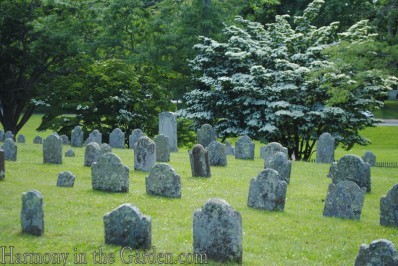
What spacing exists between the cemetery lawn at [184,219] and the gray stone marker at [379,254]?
1.55 metres

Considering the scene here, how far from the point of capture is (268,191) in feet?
49.0

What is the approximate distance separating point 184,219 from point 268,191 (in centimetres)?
260

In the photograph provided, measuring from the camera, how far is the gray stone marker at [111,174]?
15.9 m

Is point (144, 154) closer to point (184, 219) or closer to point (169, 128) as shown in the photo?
point (184, 219)

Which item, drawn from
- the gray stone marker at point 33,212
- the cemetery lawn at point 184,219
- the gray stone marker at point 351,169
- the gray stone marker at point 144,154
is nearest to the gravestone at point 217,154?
the cemetery lawn at point 184,219

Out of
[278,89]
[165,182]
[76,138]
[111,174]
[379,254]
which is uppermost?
[278,89]

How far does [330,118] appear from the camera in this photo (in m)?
31.4

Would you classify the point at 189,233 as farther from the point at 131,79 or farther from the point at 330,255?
the point at 131,79

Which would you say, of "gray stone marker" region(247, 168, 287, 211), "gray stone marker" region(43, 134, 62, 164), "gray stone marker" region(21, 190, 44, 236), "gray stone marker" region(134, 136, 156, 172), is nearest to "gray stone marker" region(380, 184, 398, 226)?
"gray stone marker" region(247, 168, 287, 211)

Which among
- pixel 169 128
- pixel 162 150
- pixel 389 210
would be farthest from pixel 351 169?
pixel 169 128

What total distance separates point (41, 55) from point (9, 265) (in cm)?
2991

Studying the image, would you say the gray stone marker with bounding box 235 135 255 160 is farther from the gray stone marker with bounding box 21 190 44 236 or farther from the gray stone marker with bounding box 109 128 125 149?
the gray stone marker with bounding box 21 190 44 236

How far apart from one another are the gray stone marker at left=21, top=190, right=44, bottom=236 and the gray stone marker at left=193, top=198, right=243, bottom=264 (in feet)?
9.31

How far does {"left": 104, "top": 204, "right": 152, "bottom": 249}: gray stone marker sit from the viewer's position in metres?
10.7
